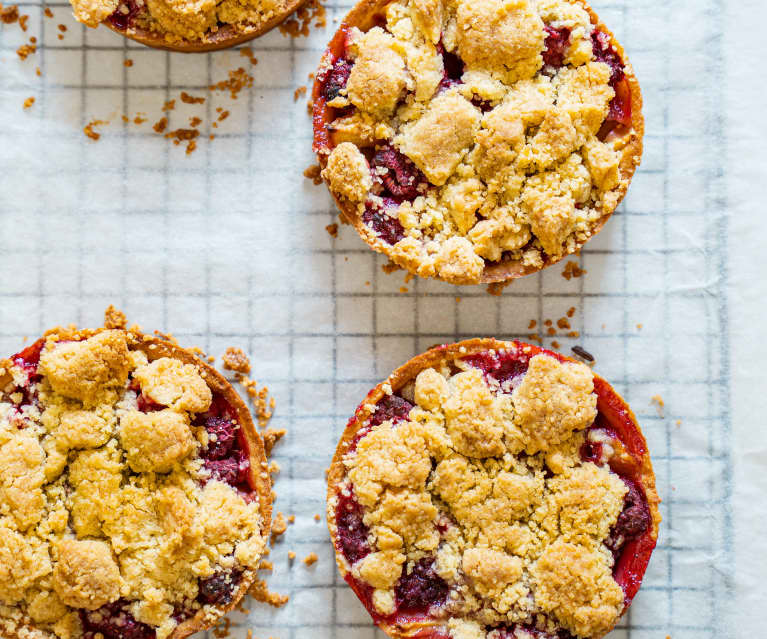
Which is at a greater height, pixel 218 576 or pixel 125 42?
pixel 125 42

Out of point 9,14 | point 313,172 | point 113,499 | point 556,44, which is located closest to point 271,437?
point 113,499

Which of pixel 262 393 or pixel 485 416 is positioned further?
pixel 262 393

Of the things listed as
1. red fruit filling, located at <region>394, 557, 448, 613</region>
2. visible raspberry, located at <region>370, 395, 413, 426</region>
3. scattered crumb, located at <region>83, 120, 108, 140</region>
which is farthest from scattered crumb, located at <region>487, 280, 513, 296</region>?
scattered crumb, located at <region>83, 120, 108, 140</region>

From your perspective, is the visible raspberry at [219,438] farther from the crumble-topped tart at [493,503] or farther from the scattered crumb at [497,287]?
the scattered crumb at [497,287]

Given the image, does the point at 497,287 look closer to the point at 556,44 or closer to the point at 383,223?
the point at 383,223

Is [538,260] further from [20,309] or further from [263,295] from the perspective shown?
[20,309]

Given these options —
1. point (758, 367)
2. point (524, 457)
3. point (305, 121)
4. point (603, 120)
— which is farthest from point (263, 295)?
point (758, 367)

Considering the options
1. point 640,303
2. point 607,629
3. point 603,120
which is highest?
point 603,120

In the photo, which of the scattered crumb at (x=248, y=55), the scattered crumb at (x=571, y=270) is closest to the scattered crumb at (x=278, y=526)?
the scattered crumb at (x=571, y=270)
